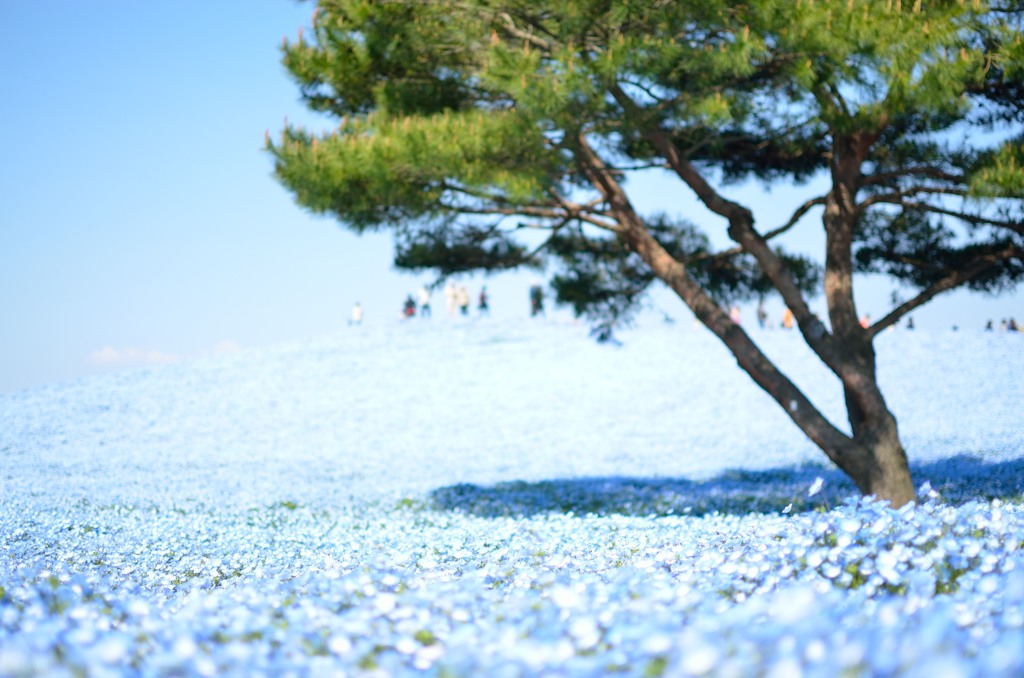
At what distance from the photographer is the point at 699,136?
10.3m

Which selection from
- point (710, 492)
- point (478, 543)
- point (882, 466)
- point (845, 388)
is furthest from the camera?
point (710, 492)

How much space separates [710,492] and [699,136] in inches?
180

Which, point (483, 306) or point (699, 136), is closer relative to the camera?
point (699, 136)

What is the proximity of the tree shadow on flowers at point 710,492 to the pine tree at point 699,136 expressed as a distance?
215 centimetres

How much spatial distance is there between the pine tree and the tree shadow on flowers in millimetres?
2154

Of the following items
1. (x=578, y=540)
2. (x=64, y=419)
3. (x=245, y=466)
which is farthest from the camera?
(x=64, y=419)

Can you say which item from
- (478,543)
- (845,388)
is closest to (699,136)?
(845,388)

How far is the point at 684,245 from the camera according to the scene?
11.0m

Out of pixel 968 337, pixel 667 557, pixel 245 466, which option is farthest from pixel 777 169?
pixel 968 337

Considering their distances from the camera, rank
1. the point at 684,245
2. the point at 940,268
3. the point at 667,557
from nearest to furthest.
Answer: the point at 667,557
the point at 940,268
the point at 684,245

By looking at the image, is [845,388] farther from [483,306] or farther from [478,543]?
[483,306]

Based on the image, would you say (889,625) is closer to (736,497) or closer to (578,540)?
(578,540)

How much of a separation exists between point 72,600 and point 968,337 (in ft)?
84.2

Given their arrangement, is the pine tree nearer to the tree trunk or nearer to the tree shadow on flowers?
the tree trunk
